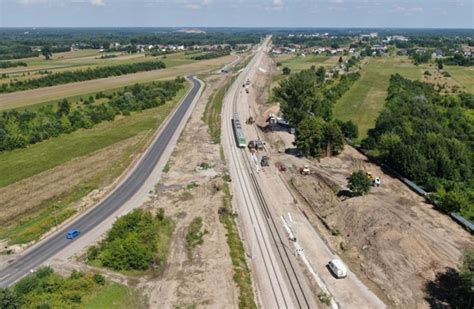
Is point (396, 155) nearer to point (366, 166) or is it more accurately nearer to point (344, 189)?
point (366, 166)

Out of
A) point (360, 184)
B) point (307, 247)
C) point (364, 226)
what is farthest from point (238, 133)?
point (307, 247)

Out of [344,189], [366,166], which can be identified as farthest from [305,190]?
[366,166]

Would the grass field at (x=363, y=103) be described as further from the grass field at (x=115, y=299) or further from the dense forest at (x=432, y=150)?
the grass field at (x=115, y=299)

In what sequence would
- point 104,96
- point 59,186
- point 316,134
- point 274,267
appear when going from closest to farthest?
point 274,267 < point 59,186 < point 316,134 < point 104,96

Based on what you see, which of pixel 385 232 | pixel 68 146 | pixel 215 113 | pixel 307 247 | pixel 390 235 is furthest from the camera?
pixel 215 113

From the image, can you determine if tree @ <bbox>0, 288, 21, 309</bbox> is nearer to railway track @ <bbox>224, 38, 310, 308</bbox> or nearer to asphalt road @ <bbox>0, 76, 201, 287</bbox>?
asphalt road @ <bbox>0, 76, 201, 287</bbox>

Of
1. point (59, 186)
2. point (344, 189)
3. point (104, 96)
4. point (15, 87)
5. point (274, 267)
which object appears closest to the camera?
point (274, 267)

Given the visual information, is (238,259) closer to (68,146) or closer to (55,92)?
→ (68,146)
